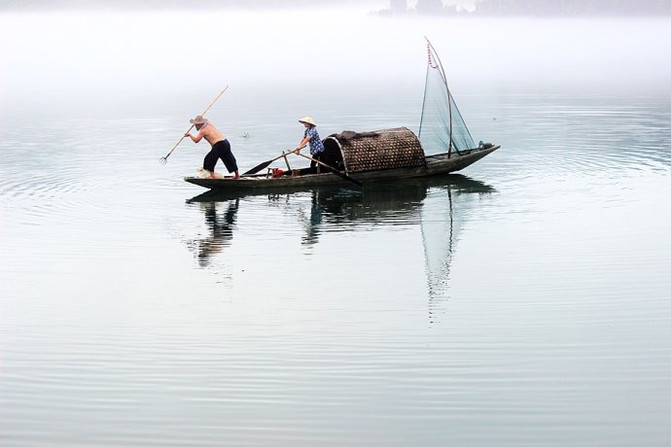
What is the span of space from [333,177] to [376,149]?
3.54ft

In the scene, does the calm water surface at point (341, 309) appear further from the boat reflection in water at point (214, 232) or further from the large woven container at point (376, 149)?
the large woven container at point (376, 149)

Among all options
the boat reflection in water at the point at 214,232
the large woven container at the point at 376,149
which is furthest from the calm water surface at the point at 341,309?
the large woven container at the point at 376,149

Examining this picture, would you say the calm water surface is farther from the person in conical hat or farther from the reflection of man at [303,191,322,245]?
the person in conical hat

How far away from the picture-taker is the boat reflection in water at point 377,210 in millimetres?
18281

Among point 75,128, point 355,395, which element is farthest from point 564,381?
point 75,128

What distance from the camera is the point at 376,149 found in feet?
78.6

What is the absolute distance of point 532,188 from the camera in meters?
23.5

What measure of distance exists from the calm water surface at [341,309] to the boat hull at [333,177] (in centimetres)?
28

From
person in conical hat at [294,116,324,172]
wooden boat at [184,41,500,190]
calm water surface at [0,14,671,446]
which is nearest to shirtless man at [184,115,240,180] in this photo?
wooden boat at [184,41,500,190]

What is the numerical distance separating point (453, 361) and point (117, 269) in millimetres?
6340

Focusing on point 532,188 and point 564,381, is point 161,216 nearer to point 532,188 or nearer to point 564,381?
point 532,188

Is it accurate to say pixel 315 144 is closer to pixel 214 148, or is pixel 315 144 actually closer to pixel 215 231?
pixel 214 148

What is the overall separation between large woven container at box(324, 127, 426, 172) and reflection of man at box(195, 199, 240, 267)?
2493mm

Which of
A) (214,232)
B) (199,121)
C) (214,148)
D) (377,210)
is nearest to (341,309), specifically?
(214,232)
